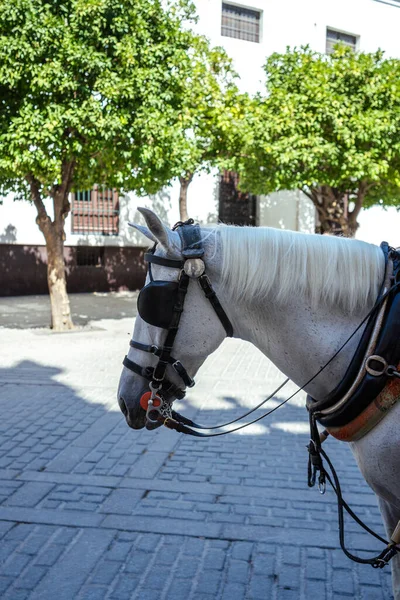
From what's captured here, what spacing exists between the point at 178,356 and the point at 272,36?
904 inches

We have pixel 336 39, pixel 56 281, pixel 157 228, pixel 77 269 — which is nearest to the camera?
pixel 157 228

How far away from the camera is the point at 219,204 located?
22.2 meters

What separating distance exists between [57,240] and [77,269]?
804 centimetres

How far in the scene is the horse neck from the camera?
2.12 meters

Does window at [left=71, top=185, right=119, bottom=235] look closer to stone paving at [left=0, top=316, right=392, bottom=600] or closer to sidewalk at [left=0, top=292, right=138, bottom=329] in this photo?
sidewalk at [left=0, top=292, right=138, bottom=329]

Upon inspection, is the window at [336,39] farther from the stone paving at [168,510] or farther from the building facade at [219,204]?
the stone paving at [168,510]

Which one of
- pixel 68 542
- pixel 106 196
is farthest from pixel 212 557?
pixel 106 196

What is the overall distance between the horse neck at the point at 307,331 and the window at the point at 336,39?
2402 cm

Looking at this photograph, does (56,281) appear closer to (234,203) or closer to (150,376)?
(150,376)

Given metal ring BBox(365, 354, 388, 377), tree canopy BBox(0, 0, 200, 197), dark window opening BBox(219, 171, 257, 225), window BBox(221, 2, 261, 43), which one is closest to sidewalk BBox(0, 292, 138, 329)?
tree canopy BBox(0, 0, 200, 197)

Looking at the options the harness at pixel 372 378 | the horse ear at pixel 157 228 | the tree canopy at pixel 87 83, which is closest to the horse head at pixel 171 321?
the horse ear at pixel 157 228

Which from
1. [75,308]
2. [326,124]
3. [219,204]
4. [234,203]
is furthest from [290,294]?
[234,203]

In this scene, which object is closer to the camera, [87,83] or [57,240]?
[87,83]

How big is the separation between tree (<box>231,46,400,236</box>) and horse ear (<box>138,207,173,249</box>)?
12.4 meters
